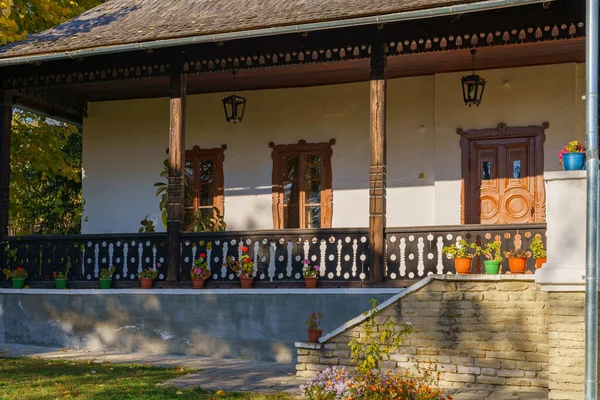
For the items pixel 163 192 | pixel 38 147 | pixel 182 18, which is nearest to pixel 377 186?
pixel 182 18

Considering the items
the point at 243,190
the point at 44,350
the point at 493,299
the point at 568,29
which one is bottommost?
the point at 44,350

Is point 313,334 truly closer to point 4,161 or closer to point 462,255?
point 462,255

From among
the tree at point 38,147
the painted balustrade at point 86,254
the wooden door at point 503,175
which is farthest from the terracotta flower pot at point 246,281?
the tree at point 38,147

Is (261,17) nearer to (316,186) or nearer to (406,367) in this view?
(316,186)

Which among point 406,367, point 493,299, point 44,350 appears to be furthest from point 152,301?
point 493,299

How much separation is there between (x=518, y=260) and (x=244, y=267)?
4.13 m

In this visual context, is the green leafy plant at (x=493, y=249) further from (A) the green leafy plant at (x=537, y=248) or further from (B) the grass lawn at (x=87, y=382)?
(B) the grass lawn at (x=87, y=382)

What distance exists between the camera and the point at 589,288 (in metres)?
8.65

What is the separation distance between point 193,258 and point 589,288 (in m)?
7.08

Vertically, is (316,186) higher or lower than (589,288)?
higher

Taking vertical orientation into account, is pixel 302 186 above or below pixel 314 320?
above

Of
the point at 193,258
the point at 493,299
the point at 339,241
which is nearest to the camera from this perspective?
the point at 493,299

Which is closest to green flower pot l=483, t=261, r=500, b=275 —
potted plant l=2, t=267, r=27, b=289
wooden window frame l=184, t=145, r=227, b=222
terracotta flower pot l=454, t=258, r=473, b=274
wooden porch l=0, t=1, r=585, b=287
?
terracotta flower pot l=454, t=258, r=473, b=274

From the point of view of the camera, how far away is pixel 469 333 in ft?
36.8
